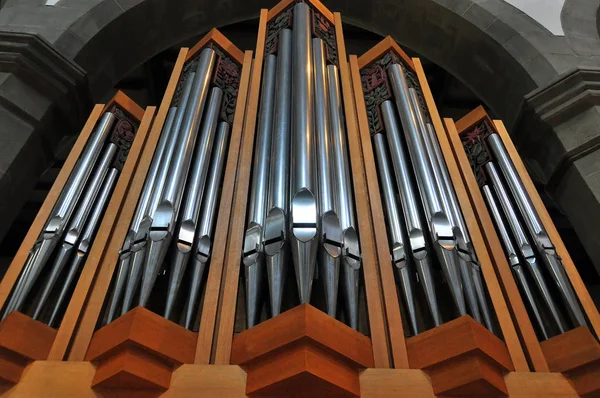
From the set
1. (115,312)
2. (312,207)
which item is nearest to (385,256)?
(312,207)

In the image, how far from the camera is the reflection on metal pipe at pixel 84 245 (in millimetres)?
2236

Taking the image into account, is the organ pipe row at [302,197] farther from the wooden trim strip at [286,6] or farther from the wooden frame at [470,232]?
the wooden trim strip at [286,6]

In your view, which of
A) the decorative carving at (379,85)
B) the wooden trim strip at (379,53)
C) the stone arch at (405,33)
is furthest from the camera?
the stone arch at (405,33)

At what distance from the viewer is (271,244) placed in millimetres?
2021

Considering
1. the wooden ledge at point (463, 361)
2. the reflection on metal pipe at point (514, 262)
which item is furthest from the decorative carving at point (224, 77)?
the wooden ledge at point (463, 361)

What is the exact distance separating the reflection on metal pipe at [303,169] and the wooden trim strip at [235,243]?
0.75 ft

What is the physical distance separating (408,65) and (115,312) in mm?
2873

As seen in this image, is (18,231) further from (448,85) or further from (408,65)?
(448,85)

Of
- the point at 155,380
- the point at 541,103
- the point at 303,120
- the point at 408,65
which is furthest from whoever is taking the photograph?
the point at 408,65

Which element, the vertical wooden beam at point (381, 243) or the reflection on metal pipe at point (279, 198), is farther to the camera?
the reflection on metal pipe at point (279, 198)

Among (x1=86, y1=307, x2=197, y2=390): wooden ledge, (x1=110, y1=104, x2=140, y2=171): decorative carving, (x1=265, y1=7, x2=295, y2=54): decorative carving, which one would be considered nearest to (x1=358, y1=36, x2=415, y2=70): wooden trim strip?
(x1=265, y1=7, x2=295, y2=54): decorative carving

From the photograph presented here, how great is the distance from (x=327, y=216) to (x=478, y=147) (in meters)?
1.78

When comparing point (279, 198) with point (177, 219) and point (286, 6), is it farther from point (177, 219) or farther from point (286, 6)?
point (286, 6)

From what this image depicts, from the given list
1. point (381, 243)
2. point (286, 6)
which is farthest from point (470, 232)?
point (286, 6)
